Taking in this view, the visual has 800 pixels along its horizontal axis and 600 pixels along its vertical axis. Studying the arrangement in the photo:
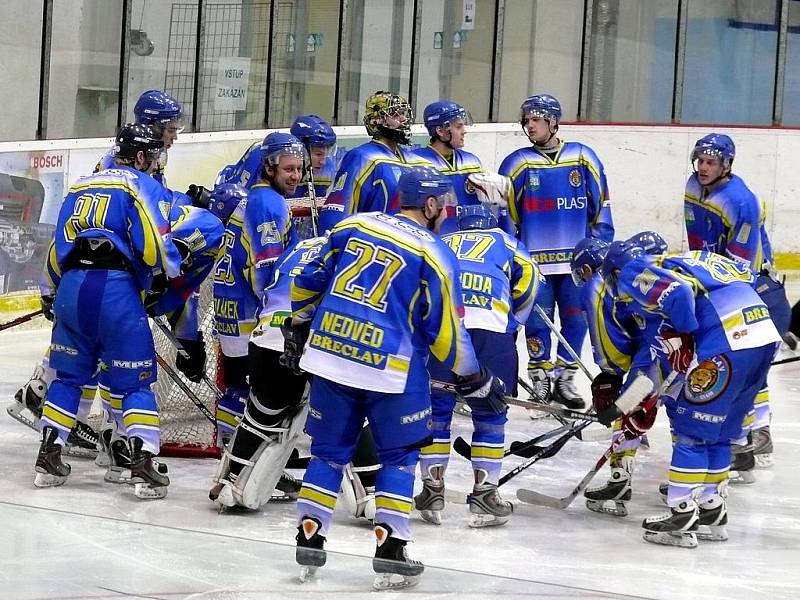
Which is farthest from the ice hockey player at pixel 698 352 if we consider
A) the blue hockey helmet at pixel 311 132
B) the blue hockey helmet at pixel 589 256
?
the blue hockey helmet at pixel 311 132

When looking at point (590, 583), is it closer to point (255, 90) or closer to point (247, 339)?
point (247, 339)

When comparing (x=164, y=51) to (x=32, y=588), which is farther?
(x=164, y=51)

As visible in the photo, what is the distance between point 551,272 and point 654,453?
38.5 inches

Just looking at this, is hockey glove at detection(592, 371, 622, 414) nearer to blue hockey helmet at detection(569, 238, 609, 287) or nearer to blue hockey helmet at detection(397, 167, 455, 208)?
blue hockey helmet at detection(569, 238, 609, 287)

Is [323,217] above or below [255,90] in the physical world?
below

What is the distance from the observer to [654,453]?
563 centimetres

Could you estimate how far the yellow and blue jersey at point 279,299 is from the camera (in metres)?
4.31

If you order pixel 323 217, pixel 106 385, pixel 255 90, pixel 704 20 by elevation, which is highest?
pixel 704 20

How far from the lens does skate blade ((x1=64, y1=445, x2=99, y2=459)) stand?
5180 millimetres

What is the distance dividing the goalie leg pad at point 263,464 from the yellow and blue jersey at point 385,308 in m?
0.73

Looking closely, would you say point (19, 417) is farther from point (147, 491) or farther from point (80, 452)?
point (147, 491)

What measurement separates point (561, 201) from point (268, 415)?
2.28 m

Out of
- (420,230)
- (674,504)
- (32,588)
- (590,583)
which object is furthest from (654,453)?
(32,588)

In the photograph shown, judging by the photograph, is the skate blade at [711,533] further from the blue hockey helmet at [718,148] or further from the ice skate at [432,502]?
the blue hockey helmet at [718,148]
